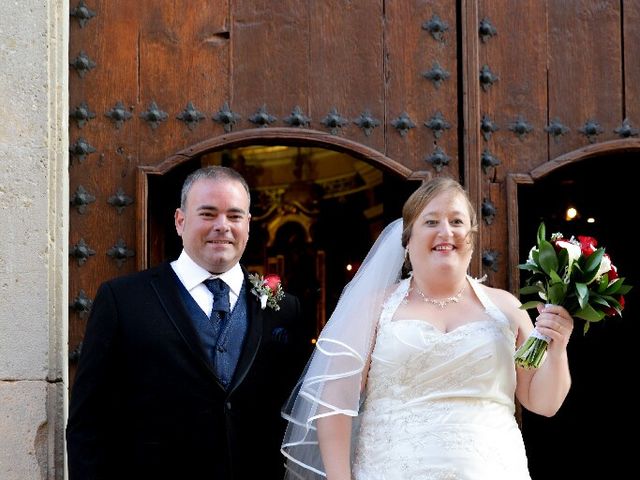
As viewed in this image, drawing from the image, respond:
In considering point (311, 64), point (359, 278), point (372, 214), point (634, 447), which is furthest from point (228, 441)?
point (372, 214)

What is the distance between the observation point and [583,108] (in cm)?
382

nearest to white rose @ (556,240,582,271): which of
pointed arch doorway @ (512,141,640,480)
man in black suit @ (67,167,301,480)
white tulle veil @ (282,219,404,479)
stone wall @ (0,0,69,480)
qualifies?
white tulle veil @ (282,219,404,479)

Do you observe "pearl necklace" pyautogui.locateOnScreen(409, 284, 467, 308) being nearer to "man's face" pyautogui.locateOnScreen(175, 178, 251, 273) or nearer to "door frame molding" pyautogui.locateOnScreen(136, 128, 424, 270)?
"man's face" pyautogui.locateOnScreen(175, 178, 251, 273)

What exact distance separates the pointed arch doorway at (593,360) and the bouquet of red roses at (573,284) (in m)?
2.13

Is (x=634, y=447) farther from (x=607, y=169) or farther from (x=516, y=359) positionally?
(x=516, y=359)

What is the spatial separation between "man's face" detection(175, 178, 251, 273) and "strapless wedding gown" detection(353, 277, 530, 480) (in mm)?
489

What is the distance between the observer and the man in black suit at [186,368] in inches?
114

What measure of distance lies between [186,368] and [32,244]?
0.66m

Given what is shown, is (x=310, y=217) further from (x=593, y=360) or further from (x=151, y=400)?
(x=151, y=400)

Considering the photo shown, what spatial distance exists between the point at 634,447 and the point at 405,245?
9.01 feet

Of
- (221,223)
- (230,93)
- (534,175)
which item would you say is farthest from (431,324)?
(230,93)

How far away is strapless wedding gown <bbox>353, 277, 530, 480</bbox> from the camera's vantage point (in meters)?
2.89

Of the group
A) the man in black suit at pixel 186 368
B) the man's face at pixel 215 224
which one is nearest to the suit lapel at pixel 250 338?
the man in black suit at pixel 186 368

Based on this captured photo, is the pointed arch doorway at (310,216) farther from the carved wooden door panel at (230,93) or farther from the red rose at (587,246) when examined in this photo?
the red rose at (587,246)
